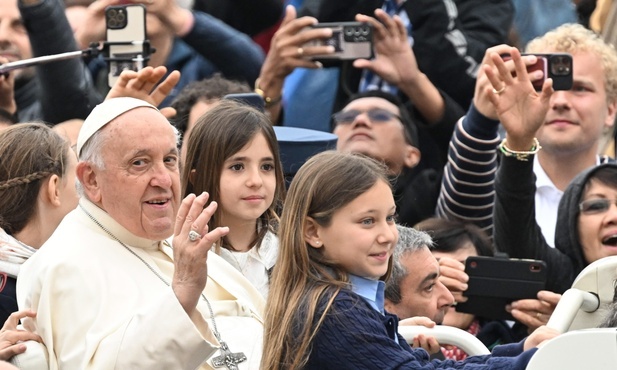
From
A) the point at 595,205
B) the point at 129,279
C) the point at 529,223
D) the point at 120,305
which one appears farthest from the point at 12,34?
the point at 120,305

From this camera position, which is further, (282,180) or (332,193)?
(282,180)

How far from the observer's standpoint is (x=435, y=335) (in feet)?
15.5

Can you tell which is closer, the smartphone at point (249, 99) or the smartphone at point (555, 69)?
the smartphone at point (249, 99)

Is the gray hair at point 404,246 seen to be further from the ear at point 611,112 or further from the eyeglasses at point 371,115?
the ear at point 611,112

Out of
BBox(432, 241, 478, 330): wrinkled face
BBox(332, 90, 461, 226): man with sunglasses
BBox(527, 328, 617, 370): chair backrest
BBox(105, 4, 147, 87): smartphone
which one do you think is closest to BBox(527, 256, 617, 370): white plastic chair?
BBox(527, 328, 617, 370): chair backrest

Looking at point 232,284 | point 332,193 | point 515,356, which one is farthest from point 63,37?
point 515,356

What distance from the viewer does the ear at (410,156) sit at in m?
6.62

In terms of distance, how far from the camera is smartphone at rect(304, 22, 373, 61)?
22.6 ft

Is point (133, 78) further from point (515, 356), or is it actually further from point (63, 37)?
point (515, 356)

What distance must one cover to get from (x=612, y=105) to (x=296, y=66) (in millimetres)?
1543

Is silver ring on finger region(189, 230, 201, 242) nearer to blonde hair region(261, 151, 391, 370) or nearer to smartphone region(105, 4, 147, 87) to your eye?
blonde hair region(261, 151, 391, 370)

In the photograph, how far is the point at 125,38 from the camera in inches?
245

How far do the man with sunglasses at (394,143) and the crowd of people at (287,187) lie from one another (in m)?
0.01

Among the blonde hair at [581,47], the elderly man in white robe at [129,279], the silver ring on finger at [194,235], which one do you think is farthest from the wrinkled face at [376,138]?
the silver ring on finger at [194,235]
